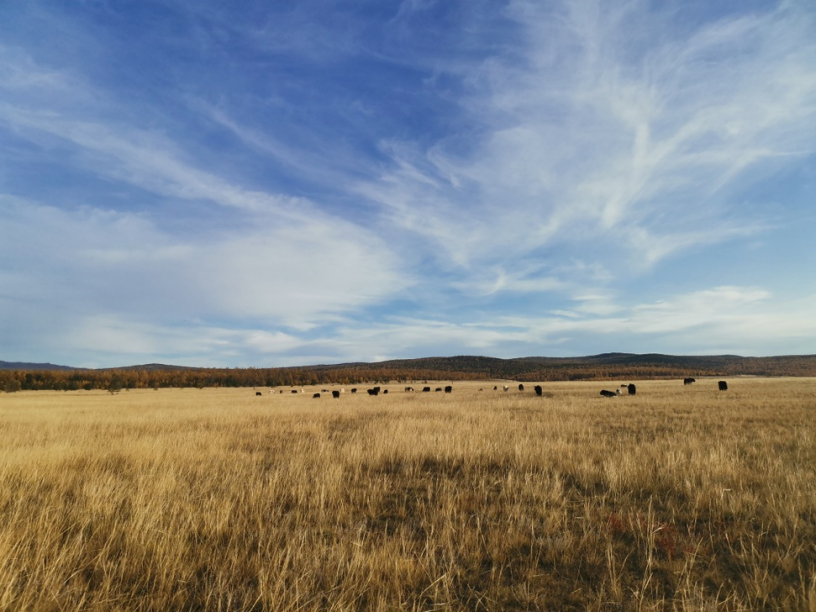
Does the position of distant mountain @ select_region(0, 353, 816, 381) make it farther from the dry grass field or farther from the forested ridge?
the dry grass field

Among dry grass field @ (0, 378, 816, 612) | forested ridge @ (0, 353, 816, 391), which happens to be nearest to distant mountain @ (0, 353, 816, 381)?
forested ridge @ (0, 353, 816, 391)

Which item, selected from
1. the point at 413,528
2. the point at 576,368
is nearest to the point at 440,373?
the point at 576,368

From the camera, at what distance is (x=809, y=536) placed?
15.0ft

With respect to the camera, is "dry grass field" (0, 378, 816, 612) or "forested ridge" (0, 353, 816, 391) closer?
"dry grass field" (0, 378, 816, 612)

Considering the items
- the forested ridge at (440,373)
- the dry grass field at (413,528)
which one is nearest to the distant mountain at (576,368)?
the forested ridge at (440,373)

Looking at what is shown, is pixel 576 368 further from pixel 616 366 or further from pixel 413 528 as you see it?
pixel 413 528

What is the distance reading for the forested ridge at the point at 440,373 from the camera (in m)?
95.2

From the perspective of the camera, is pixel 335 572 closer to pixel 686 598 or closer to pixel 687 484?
pixel 686 598

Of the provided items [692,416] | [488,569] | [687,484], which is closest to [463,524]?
[488,569]

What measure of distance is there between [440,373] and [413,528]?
14305 cm

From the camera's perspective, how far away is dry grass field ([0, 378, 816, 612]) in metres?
3.50

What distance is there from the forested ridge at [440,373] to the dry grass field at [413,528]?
9350 cm

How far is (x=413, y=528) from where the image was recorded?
5133 mm

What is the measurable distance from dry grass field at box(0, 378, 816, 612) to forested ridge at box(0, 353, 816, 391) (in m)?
93.5
